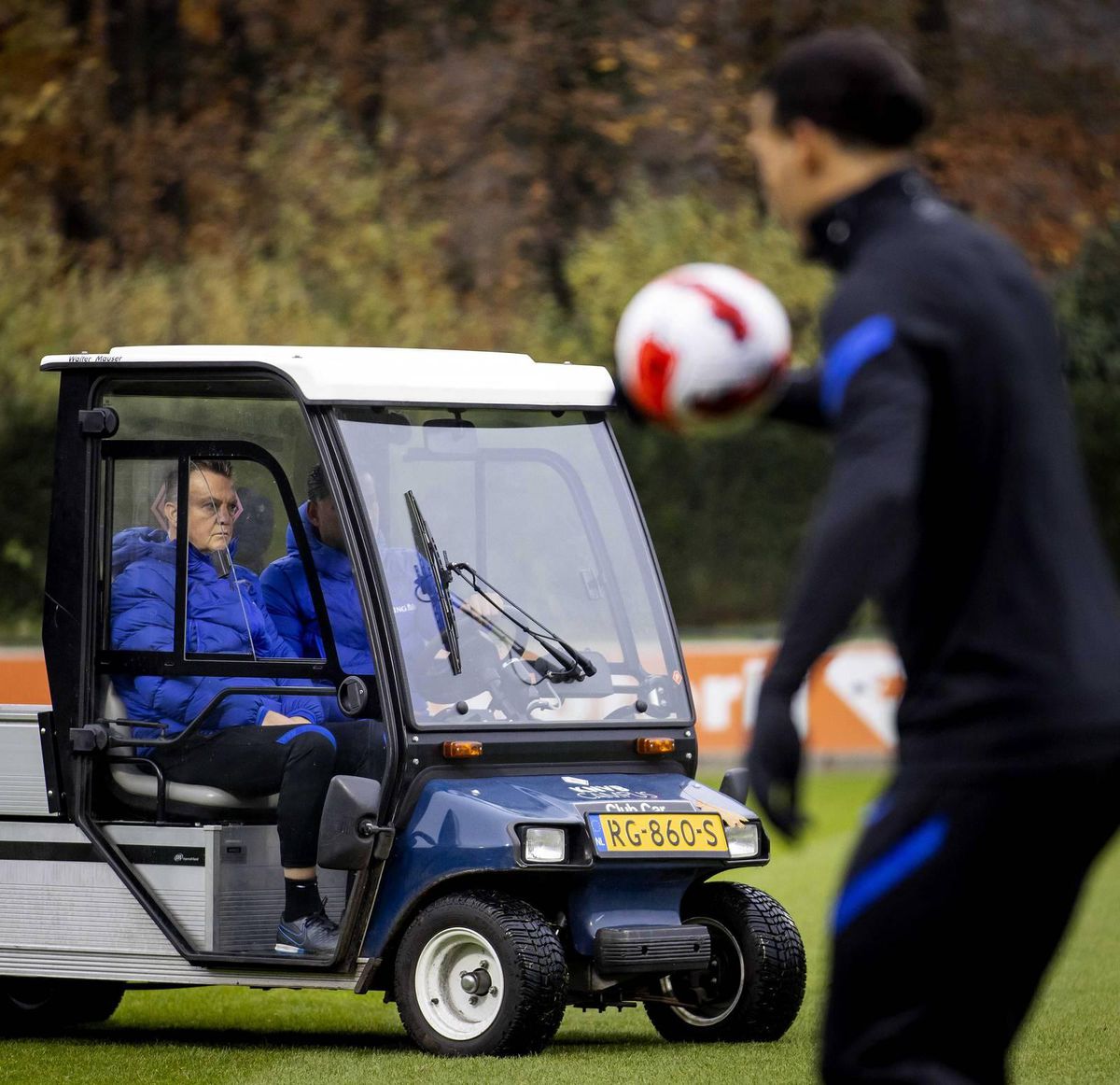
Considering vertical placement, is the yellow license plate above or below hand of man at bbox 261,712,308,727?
below

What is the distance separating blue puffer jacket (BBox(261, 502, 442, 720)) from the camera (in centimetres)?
761

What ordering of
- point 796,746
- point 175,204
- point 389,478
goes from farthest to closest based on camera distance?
1. point 175,204
2. point 389,478
3. point 796,746

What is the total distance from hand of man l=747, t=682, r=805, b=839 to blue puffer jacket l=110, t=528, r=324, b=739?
15.5 feet

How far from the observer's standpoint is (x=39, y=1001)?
832cm

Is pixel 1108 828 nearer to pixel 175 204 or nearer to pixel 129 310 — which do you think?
pixel 129 310

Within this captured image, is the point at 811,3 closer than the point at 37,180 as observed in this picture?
No

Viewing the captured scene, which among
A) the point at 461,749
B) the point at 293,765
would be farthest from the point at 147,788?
the point at 461,749

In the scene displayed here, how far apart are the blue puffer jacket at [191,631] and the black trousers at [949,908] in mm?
4674

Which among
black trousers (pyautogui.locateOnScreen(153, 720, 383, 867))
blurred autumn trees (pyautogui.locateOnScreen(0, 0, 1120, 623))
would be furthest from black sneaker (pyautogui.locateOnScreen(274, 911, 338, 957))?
blurred autumn trees (pyautogui.locateOnScreen(0, 0, 1120, 623))

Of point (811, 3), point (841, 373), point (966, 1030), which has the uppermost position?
point (841, 373)

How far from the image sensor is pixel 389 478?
7.71 m

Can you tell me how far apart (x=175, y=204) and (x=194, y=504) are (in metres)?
18.1

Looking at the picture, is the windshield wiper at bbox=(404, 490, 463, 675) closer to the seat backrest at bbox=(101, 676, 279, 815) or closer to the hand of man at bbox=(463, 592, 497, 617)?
the hand of man at bbox=(463, 592, 497, 617)

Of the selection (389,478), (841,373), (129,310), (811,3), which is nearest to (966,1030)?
(841,373)
